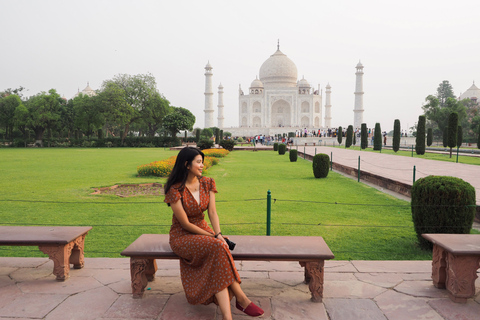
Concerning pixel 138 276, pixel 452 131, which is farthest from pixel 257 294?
pixel 452 131

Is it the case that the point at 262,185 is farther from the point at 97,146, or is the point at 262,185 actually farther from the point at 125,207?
the point at 97,146

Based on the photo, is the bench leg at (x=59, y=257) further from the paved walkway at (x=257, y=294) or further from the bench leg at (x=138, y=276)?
the bench leg at (x=138, y=276)

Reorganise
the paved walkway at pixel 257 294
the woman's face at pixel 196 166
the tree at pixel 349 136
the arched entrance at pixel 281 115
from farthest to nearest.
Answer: the arched entrance at pixel 281 115 < the tree at pixel 349 136 < the woman's face at pixel 196 166 < the paved walkway at pixel 257 294

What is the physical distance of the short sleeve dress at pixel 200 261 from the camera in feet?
8.48

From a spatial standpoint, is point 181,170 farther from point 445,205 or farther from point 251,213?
point 251,213

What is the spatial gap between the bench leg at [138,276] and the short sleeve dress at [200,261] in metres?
0.31

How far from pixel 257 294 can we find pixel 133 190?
20.4ft

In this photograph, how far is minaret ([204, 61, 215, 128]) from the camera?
5091 centimetres

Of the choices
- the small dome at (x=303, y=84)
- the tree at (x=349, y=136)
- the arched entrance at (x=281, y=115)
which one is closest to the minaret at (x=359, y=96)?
the arched entrance at (x=281, y=115)

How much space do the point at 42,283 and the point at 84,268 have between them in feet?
1.31

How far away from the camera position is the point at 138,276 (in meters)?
2.91

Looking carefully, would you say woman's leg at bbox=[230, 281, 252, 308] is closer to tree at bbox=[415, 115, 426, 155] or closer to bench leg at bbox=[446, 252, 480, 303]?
bench leg at bbox=[446, 252, 480, 303]

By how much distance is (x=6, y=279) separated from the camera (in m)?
3.31

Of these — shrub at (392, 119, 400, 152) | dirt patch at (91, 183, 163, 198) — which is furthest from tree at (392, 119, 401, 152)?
dirt patch at (91, 183, 163, 198)
